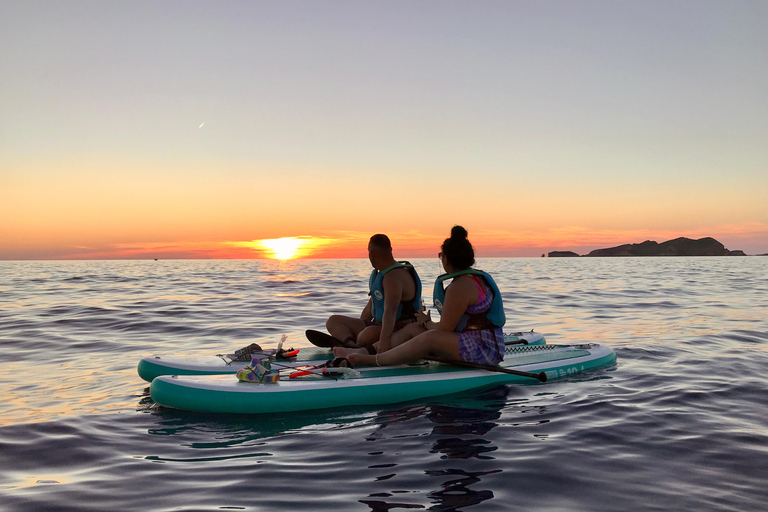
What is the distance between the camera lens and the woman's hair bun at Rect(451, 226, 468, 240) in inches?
242

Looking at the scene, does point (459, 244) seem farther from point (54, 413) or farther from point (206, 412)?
point (54, 413)

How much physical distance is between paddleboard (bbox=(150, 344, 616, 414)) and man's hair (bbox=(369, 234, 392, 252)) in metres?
1.48

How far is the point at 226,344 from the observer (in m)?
10.2

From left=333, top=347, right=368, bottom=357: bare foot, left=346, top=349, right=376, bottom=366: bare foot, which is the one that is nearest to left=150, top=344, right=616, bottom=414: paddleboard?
left=346, top=349, right=376, bottom=366: bare foot

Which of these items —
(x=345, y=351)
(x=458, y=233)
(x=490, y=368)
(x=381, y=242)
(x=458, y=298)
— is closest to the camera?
(x=458, y=298)

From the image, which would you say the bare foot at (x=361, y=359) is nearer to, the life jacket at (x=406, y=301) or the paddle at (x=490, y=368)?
the life jacket at (x=406, y=301)

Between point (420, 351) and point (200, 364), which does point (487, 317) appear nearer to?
point (420, 351)

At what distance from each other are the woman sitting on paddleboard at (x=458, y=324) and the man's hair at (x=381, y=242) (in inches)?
30.3

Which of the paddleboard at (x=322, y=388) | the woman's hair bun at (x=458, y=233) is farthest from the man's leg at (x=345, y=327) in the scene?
the woman's hair bun at (x=458, y=233)

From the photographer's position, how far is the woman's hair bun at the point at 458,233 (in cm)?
614

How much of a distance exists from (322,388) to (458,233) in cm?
228

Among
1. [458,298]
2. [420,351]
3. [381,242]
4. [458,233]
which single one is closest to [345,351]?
[420,351]

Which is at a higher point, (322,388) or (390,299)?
(390,299)

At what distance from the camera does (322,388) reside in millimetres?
5746
